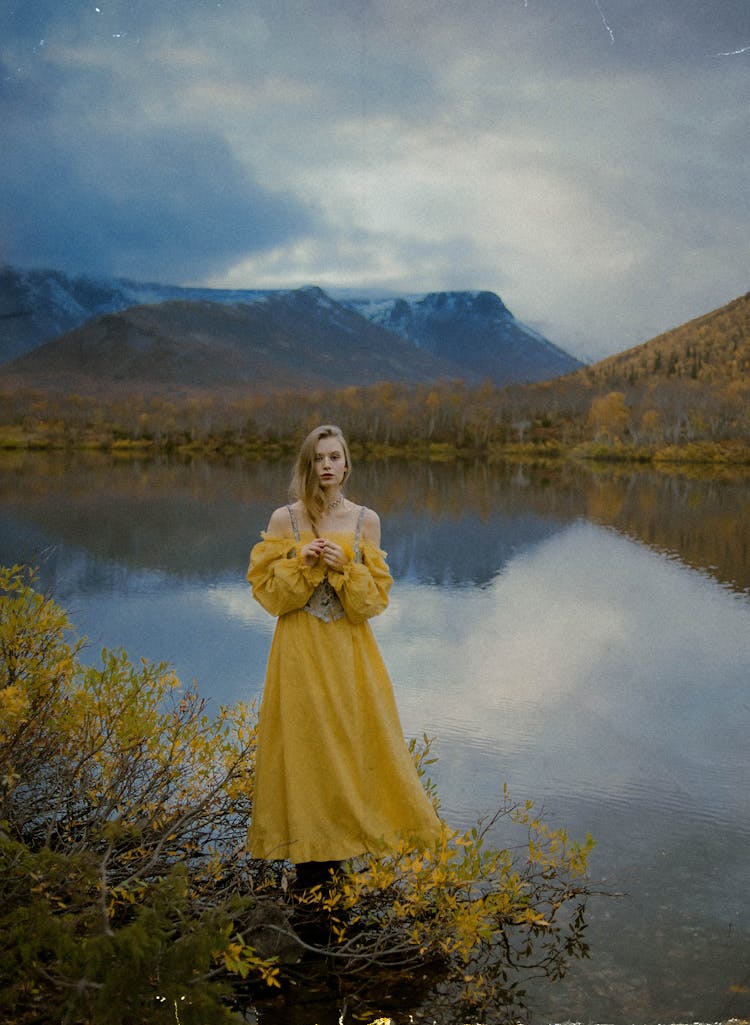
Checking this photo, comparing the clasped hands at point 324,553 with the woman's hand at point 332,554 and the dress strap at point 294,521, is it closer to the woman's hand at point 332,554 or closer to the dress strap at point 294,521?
the woman's hand at point 332,554

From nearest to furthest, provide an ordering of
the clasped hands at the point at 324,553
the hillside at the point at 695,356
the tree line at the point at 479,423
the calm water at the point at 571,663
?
the clasped hands at the point at 324,553
the calm water at the point at 571,663
the tree line at the point at 479,423
the hillside at the point at 695,356

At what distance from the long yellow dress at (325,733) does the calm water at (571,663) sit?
1.08 meters

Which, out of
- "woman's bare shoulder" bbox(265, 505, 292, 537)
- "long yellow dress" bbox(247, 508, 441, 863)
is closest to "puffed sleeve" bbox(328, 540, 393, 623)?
"long yellow dress" bbox(247, 508, 441, 863)

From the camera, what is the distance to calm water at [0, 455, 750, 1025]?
4395 mm

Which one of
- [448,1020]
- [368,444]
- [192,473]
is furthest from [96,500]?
[368,444]

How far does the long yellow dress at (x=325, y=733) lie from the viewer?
12.7ft

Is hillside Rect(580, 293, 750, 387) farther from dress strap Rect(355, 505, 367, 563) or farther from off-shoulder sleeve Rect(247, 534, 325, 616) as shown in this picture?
off-shoulder sleeve Rect(247, 534, 325, 616)

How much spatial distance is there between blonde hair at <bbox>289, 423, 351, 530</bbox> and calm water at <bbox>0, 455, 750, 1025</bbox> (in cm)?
234

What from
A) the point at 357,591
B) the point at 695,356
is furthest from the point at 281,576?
the point at 695,356

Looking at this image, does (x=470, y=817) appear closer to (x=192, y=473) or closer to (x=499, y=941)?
(x=499, y=941)

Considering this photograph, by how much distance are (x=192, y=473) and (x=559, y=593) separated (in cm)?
3269

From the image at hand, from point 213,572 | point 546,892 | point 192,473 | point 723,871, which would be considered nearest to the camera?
point 546,892

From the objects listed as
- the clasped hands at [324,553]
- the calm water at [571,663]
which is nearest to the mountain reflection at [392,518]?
the calm water at [571,663]

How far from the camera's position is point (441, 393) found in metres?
110
